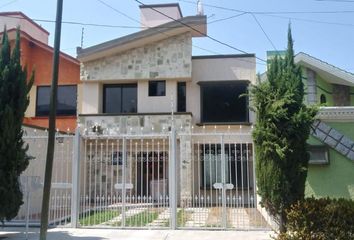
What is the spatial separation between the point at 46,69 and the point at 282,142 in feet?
50.5

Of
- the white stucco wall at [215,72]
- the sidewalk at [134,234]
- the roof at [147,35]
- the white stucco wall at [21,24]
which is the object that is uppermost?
the white stucco wall at [21,24]

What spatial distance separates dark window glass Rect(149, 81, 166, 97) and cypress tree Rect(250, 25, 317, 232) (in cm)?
1045

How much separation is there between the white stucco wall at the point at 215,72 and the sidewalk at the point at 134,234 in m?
9.90

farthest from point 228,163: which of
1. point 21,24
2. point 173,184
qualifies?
point 21,24

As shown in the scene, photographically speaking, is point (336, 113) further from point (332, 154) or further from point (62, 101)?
point (62, 101)

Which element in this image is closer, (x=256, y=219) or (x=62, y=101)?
(x=256, y=219)

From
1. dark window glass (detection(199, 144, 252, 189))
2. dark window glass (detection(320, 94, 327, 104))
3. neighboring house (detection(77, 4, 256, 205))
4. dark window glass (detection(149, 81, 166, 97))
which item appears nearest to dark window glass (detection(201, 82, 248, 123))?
neighboring house (detection(77, 4, 256, 205))

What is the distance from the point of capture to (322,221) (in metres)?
8.30

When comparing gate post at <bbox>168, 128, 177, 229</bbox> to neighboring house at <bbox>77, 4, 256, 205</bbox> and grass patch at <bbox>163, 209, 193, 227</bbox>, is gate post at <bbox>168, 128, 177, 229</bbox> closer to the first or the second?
grass patch at <bbox>163, 209, 193, 227</bbox>

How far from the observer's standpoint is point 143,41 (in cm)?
2025

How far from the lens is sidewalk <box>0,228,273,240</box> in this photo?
10477 mm

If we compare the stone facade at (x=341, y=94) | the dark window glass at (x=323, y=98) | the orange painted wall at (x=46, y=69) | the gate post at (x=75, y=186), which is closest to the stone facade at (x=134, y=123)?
the orange painted wall at (x=46, y=69)

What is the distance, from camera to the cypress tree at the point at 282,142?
9891 mm

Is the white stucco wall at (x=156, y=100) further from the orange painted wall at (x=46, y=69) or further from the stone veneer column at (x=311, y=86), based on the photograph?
the stone veneer column at (x=311, y=86)
